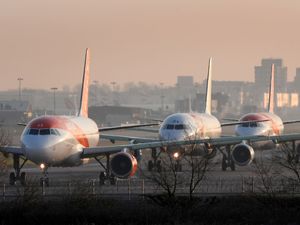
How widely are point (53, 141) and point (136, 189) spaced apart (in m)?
7.53

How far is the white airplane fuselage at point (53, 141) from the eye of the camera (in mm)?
62406

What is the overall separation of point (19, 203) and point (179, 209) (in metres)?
7.01

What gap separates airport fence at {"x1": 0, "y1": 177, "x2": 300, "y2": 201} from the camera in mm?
48719

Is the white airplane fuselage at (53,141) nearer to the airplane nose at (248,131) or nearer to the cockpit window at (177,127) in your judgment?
the cockpit window at (177,127)

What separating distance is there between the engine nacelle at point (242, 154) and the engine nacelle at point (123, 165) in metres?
16.0

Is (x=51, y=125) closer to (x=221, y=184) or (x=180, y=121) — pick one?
(x=221, y=184)

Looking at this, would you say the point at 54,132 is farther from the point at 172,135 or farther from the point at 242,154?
the point at 242,154

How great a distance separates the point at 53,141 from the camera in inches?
2473

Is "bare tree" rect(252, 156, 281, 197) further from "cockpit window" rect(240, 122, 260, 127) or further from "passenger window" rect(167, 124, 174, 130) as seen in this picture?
"passenger window" rect(167, 124, 174, 130)

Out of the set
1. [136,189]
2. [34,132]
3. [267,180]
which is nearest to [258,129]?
[34,132]

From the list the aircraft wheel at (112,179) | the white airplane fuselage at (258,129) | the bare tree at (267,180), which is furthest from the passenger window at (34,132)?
the white airplane fuselage at (258,129)

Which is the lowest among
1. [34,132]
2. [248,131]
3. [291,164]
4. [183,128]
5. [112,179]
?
[112,179]

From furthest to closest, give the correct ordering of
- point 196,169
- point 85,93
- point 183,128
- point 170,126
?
point 170,126 < point 183,128 < point 85,93 < point 196,169

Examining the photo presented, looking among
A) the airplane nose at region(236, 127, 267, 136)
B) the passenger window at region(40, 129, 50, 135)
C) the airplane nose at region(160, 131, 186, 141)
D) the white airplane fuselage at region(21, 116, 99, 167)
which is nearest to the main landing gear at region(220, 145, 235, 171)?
the airplane nose at region(160, 131, 186, 141)
